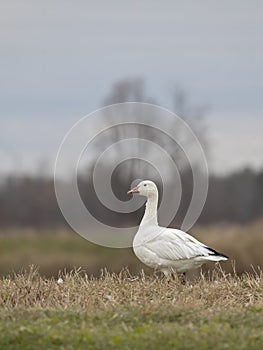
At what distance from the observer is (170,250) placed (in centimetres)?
1199

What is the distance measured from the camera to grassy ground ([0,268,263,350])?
313 inches

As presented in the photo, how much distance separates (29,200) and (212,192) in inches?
323

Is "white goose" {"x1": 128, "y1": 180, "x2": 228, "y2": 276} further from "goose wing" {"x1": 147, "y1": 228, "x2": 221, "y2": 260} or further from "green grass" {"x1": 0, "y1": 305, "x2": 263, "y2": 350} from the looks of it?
"green grass" {"x1": 0, "y1": 305, "x2": 263, "y2": 350}

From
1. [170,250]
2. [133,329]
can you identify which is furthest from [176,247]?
[133,329]

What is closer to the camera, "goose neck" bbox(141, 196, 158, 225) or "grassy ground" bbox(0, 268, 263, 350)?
"grassy ground" bbox(0, 268, 263, 350)

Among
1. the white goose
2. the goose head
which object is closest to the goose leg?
the white goose

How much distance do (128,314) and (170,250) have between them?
3328mm

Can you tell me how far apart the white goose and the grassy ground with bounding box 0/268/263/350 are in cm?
64

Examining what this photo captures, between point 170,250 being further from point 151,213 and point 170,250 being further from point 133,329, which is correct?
point 133,329

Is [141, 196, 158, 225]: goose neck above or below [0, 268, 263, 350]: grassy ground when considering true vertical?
above

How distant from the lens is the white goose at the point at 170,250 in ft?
39.1

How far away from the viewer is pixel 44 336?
316 inches

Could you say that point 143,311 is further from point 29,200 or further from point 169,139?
point 29,200

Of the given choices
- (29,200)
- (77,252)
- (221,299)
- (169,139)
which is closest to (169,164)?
(169,139)
